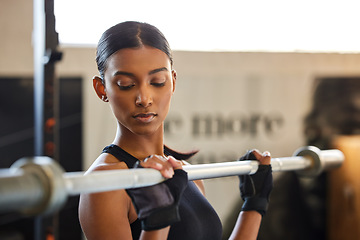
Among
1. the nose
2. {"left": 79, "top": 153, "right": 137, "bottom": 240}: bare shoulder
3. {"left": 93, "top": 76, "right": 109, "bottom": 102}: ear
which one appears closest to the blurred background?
{"left": 93, "top": 76, "right": 109, "bottom": 102}: ear

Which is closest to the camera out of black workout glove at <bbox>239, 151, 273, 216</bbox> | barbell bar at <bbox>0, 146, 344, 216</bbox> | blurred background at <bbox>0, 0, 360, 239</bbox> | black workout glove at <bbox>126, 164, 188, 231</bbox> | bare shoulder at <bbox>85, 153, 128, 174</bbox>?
barbell bar at <bbox>0, 146, 344, 216</bbox>

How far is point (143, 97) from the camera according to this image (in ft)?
3.26

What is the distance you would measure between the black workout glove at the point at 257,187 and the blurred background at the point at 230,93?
146cm

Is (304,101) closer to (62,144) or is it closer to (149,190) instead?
(62,144)

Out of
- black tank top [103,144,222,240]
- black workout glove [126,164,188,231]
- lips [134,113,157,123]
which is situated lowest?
black tank top [103,144,222,240]

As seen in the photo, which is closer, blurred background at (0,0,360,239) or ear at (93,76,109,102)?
ear at (93,76,109,102)

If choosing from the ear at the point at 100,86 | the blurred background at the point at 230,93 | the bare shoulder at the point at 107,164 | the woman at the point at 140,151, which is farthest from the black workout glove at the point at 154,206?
the blurred background at the point at 230,93

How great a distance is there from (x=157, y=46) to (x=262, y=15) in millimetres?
1954

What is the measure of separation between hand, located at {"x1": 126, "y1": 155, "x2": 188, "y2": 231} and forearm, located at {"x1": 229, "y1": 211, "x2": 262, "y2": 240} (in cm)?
38

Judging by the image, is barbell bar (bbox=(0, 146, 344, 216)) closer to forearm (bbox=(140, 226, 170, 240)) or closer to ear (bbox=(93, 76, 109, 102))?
forearm (bbox=(140, 226, 170, 240))

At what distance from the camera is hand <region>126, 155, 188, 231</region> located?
33.8 inches

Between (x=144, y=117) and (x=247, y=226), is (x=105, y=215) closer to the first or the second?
(x=144, y=117)

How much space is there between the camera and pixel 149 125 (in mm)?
1041

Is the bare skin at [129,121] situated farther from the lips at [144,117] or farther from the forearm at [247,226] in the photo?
the forearm at [247,226]
